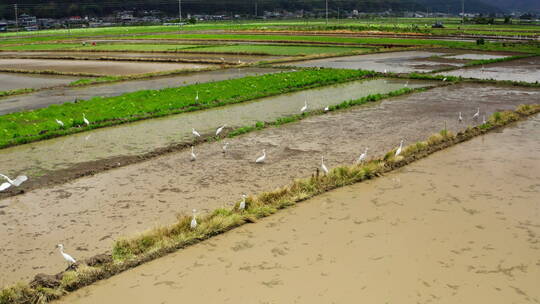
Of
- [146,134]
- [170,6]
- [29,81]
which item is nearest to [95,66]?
[29,81]

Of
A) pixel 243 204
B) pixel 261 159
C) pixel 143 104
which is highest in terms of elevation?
pixel 143 104

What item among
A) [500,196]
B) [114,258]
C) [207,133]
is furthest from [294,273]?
[207,133]

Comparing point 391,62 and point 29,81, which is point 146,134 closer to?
point 29,81

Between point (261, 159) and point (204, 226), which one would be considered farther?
point (261, 159)

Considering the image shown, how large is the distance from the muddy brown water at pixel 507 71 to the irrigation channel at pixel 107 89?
374 inches

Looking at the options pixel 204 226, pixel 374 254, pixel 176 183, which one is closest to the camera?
pixel 374 254

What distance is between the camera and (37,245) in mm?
6574

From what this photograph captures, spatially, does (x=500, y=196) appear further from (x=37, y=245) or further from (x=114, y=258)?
(x=37, y=245)

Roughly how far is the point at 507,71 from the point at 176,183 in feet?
68.8

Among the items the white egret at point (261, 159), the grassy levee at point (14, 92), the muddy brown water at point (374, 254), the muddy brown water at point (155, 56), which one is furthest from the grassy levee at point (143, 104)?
the muddy brown water at point (155, 56)

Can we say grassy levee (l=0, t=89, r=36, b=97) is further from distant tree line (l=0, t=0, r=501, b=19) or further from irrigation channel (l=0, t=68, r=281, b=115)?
distant tree line (l=0, t=0, r=501, b=19)

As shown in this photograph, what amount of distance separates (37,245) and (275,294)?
3377mm

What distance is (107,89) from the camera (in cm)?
2055

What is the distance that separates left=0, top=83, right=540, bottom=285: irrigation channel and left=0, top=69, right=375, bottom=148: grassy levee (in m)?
2.68
